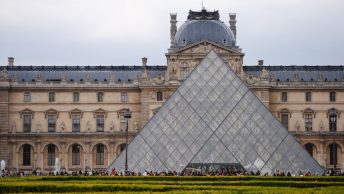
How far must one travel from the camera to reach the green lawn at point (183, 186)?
27828 mm

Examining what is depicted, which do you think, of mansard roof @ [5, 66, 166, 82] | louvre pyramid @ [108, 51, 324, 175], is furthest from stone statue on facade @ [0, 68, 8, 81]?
louvre pyramid @ [108, 51, 324, 175]

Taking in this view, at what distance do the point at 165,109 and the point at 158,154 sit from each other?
339cm

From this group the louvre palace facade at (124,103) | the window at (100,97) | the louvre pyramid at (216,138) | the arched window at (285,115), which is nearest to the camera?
the louvre pyramid at (216,138)

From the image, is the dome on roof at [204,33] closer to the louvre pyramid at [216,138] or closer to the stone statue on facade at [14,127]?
the stone statue on facade at [14,127]

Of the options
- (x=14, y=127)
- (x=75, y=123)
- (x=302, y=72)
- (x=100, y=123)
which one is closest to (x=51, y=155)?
(x=75, y=123)

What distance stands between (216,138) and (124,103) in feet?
88.4

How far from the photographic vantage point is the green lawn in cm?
2783

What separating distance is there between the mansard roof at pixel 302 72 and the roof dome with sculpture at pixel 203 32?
134 inches

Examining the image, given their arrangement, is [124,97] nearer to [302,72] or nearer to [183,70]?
[183,70]

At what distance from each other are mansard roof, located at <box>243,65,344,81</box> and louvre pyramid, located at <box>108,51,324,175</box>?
24181 mm

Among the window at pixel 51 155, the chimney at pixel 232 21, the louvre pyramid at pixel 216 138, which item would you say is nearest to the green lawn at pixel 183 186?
the louvre pyramid at pixel 216 138

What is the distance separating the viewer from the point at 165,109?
47.4 metres

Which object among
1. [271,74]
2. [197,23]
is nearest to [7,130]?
[197,23]

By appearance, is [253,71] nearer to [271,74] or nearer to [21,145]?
[271,74]
